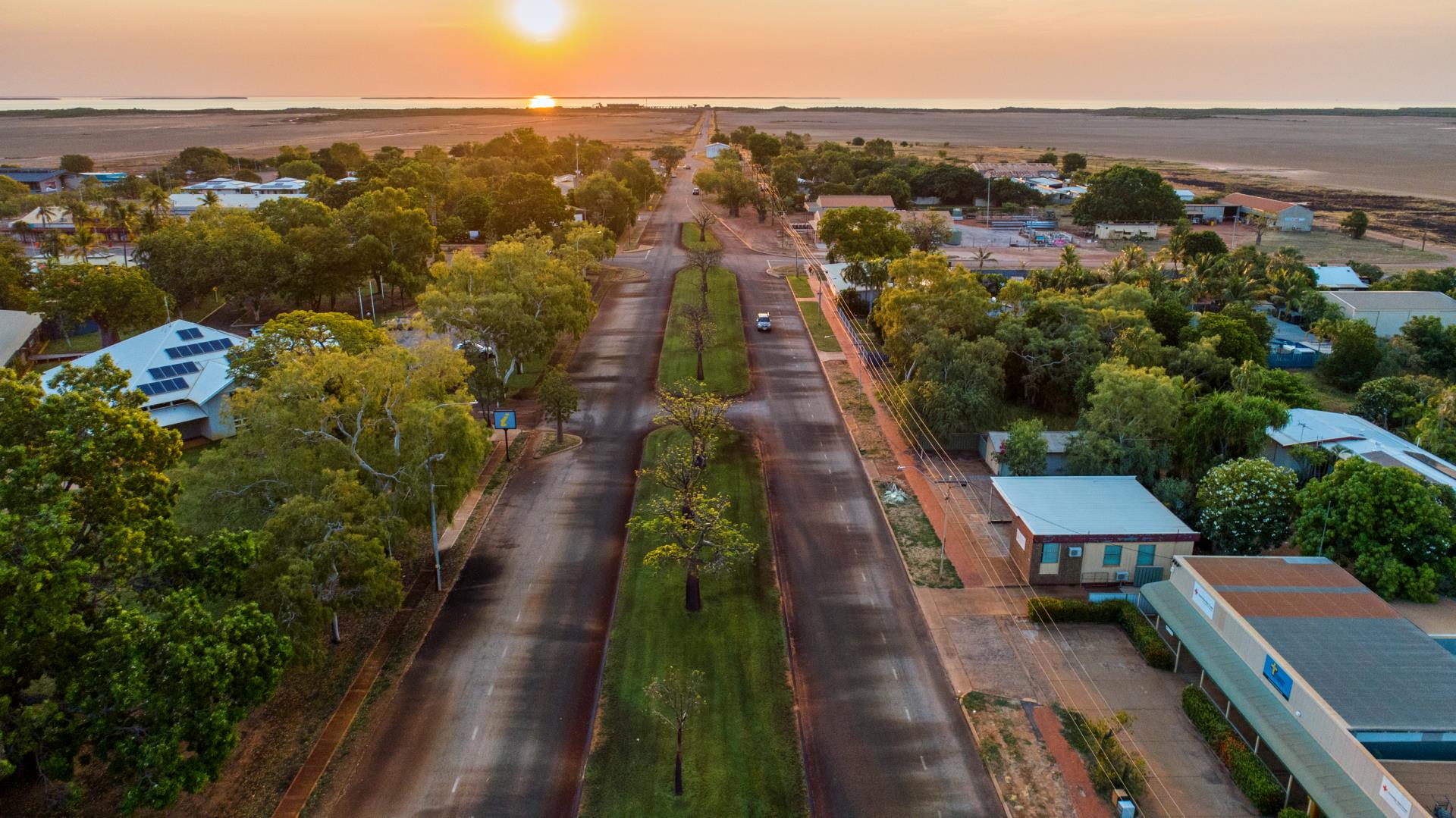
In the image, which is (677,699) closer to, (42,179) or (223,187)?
(223,187)

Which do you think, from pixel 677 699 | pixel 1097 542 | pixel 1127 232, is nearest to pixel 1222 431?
pixel 1097 542

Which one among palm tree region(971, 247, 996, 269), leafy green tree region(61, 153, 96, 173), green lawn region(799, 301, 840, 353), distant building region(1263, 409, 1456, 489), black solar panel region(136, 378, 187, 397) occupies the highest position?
leafy green tree region(61, 153, 96, 173)

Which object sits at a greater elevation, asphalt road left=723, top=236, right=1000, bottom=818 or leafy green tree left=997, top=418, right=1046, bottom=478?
leafy green tree left=997, top=418, right=1046, bottom=478

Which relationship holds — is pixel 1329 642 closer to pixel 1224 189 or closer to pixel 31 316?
pixel 31 316

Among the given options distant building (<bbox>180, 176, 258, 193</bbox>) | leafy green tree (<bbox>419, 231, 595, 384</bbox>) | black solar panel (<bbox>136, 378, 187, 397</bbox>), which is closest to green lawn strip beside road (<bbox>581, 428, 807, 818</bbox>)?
leafy green tree (<bbox>419, 231, 595, 384</bbox>)

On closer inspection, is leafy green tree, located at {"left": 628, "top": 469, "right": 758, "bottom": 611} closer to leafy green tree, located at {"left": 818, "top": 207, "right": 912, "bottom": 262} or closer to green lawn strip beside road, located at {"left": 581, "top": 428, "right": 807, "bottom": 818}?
green lawn strip beside road, located at {"left": 581, "top": 428, "right": 807, "bottom": 818}

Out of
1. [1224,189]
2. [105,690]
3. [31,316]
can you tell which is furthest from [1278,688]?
[1224,189]
